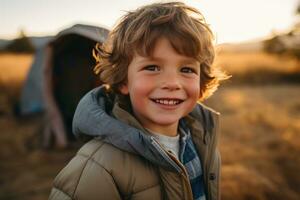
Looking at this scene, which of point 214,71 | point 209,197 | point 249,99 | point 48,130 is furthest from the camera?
point 249,99

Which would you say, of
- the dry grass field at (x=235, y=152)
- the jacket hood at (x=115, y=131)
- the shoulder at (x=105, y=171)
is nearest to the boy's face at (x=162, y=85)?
the jacket hood at (x=115, y=131)

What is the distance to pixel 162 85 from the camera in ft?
5.56

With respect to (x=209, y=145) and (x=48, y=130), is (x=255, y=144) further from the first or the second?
(x=209, y=145)

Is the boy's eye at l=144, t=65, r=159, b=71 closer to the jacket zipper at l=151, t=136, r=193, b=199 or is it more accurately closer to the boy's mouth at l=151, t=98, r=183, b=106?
the boy's mouth at l=151, t=98, r=183, b=106

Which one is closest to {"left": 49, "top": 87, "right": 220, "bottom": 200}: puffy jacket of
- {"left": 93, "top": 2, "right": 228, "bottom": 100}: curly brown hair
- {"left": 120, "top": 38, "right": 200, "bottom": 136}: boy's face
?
{"left": 120, "top": 38, "right": 200, "bottom": 136}: boy's face

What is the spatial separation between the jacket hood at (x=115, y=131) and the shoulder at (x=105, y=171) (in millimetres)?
46

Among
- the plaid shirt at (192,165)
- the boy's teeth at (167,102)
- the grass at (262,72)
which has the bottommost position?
the grass at (262,72)

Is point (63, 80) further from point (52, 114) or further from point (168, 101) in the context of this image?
point (168, 101)

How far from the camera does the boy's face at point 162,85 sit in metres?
1.67

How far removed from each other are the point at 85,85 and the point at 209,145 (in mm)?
4756

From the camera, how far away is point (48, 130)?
6273mm

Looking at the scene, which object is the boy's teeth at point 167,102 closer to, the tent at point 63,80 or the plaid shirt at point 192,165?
the plaid shirt at point 192,165

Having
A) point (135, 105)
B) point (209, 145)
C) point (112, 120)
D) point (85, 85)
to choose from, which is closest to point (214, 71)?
point (209, 145)

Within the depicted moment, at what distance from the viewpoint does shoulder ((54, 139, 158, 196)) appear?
1518mm
